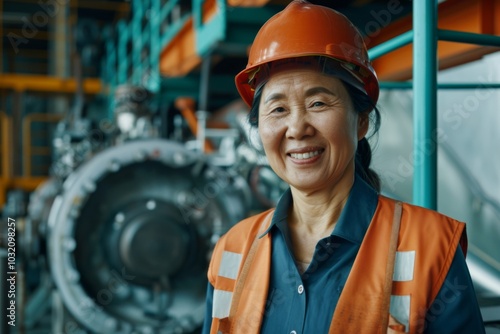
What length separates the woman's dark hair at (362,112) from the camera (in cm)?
128

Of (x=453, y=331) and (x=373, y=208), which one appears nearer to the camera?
(x=453, y=331)

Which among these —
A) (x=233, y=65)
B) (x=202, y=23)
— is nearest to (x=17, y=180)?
(x=233, y=65)

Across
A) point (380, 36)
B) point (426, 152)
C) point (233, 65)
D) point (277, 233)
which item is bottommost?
point (277, 233)

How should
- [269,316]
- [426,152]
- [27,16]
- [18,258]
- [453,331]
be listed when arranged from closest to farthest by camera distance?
[453,331] < [269,316] < [426,152] < [18,258] < [27,16]

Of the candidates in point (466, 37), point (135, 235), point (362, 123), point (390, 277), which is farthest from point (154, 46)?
point (390, 277)

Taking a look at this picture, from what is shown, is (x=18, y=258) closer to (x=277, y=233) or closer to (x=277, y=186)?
(x=277, y=186)

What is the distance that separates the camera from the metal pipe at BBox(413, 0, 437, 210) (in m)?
1.52

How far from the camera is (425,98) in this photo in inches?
60.0

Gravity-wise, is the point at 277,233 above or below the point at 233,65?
below

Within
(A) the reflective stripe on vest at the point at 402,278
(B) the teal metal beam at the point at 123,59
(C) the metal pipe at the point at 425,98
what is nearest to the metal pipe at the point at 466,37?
(C) the metal pipe at the point at 425,98

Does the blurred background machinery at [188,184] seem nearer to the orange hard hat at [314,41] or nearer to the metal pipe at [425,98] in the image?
the metal pipe at [425,98]

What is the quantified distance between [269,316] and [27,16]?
10.1 m

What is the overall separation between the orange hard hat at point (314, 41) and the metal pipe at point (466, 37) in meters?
0.37

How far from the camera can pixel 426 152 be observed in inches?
59.4
